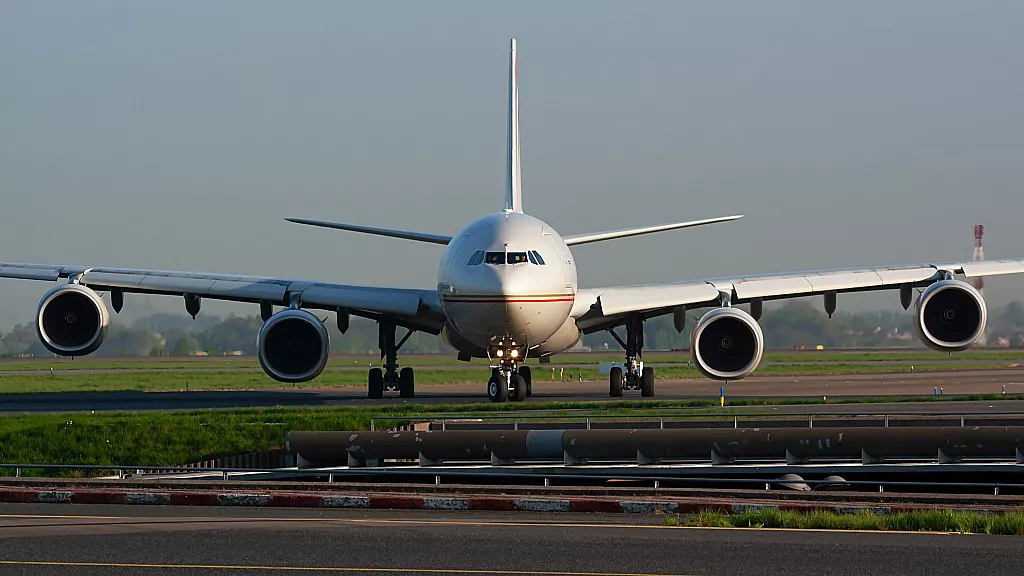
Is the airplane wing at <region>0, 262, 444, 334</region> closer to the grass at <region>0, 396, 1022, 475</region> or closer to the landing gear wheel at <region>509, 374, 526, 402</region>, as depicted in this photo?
the landing gear wheel at <region>509, 374, 526, 402</region>

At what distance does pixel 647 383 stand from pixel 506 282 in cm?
786

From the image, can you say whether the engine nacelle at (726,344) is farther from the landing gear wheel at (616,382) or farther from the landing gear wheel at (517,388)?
the landing gear wheel at (517,388)

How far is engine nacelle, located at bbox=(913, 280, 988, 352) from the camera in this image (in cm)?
3572

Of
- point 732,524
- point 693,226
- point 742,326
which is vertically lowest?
point 732,524

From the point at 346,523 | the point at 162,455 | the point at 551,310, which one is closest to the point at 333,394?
the point at 551,310

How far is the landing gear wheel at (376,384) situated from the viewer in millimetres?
38972

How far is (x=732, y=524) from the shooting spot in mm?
14859

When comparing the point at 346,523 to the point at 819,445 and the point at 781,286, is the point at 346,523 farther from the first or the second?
the point at 781,286

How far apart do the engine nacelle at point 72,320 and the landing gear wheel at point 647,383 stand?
48.8ft

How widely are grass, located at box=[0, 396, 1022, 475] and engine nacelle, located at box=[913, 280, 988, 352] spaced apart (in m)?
11.7

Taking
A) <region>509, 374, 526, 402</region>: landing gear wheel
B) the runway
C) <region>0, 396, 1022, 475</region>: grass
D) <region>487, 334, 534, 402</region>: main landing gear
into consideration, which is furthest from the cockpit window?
<region>0, 396, 1022, 475</region>: grass

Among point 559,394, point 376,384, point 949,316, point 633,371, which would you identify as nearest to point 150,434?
point 376,384

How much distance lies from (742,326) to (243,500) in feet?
67.5

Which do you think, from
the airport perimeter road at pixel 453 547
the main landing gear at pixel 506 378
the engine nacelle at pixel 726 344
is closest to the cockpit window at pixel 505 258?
the main landing gear at pixel 506 378
